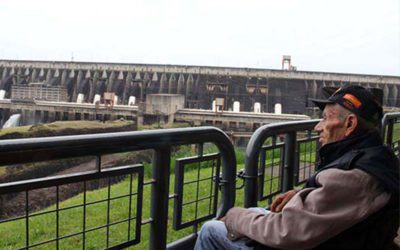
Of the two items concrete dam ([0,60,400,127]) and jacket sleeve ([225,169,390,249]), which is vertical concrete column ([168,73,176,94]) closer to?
concrete dam ([0,60,400,127])

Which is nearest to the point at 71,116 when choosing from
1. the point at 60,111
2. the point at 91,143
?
the point at 60,111

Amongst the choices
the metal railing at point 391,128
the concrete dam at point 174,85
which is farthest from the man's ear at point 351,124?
the concrete dam at point 174,85

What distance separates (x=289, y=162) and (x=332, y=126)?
5.16ft

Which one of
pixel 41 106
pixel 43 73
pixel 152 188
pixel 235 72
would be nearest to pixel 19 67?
pixel 43 73

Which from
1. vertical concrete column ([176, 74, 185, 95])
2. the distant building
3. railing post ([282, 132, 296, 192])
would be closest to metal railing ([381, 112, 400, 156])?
railing post ([282, 132, 296, 192])

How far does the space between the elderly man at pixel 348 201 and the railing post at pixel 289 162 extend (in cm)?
153

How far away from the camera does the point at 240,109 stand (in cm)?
3406

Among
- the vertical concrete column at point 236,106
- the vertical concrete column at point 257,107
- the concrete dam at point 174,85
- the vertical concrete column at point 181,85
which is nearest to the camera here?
the concrete dam at point 174,85

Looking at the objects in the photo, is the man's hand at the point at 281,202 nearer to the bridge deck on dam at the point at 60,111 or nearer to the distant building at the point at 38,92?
the bridge deck on dam at the point at 60,111

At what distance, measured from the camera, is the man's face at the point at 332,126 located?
1.83 meters

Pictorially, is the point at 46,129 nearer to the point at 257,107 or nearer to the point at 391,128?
the point at 391,128

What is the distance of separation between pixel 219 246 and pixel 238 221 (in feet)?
0.65

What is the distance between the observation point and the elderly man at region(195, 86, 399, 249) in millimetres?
1551

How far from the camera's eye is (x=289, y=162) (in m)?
3.39
